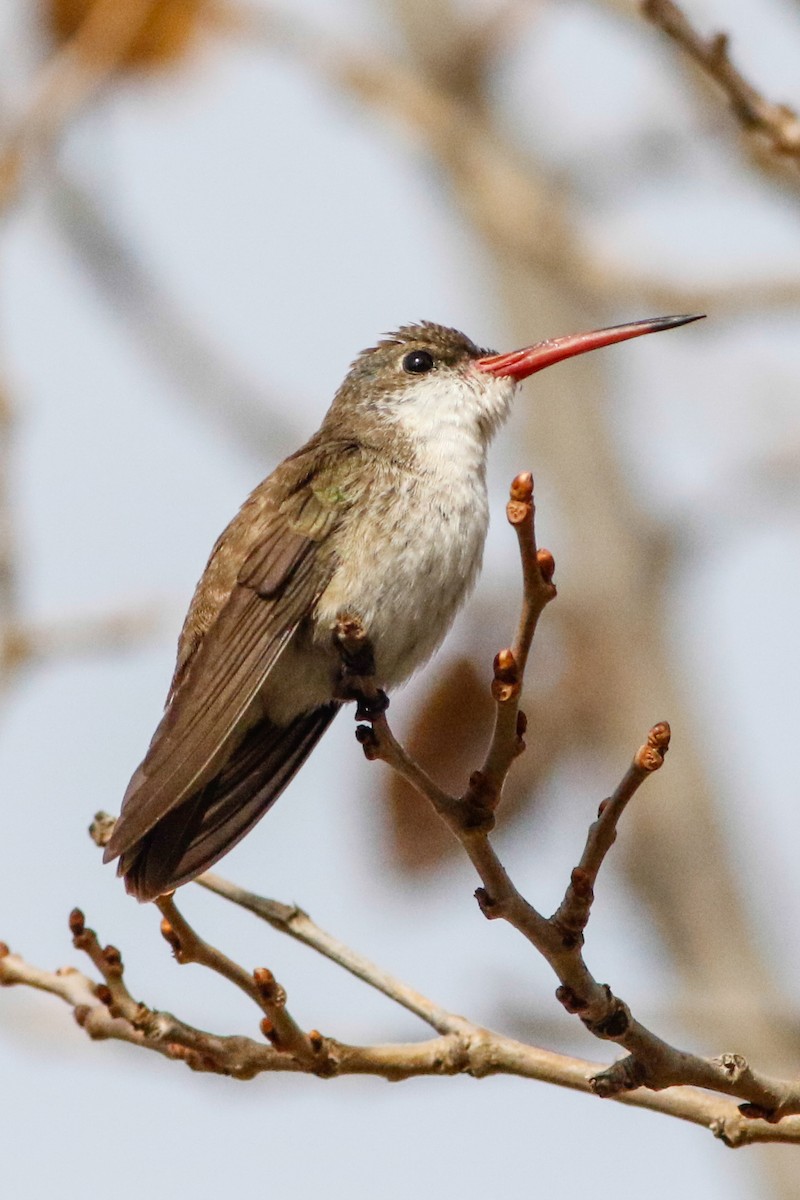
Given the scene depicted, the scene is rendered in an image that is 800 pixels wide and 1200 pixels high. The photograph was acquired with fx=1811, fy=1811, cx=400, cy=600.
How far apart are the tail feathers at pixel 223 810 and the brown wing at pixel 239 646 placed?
75 millimetres

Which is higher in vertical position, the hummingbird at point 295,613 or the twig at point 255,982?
the hummingbird at point 295,613

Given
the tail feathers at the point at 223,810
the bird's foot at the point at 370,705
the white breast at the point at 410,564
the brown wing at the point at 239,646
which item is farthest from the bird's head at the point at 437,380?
the bird's foot at the point at 370,705

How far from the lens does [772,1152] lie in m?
9.12

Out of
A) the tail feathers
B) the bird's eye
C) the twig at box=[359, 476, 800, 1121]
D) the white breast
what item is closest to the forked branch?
the twig at box=[359, 476, 800, 1121]

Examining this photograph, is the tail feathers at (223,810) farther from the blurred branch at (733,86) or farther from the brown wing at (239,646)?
the blurred branch at (733,86)

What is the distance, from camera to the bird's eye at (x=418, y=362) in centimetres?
516

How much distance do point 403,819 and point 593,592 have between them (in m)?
3.25

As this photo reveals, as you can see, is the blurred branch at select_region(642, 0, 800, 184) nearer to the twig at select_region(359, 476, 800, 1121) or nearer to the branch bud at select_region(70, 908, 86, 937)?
the twig at select_region(359, 476, 800, 1121)

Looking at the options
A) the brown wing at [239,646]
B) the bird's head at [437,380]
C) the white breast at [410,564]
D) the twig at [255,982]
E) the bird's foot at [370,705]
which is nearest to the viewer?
the twig at [255,982]

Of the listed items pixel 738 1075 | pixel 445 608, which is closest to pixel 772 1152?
pixel 445 608

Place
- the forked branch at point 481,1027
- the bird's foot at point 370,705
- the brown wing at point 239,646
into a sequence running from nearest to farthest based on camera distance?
the forked branch at point 481,1027 < the bird's foot at point 370,705 < the brown wing at point 239,646

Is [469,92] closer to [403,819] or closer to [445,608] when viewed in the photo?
[403,819]

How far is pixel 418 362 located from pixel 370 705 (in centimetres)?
185

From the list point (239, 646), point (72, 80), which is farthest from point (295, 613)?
point (72, 80)
